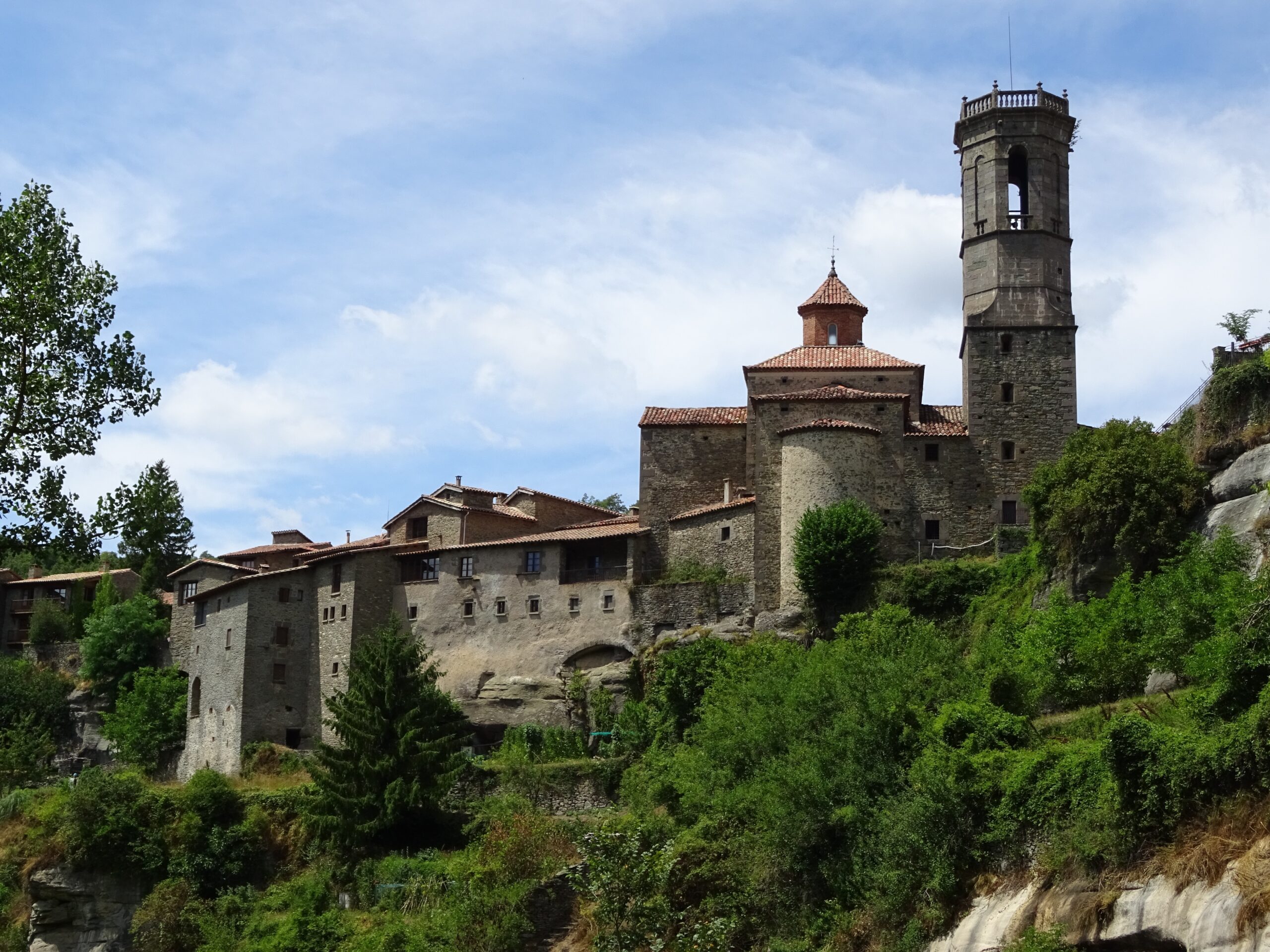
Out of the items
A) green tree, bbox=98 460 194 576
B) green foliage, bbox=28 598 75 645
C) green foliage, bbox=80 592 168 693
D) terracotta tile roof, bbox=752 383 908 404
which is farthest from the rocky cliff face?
green foliage, bbox=28 598 75 645

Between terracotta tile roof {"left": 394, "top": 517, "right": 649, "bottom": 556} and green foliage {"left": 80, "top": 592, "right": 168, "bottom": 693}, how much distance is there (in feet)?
41.1

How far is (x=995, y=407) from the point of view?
2243 inches

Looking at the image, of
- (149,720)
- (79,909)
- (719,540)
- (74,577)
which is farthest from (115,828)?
(74,577)

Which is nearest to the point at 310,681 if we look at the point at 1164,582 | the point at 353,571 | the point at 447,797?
the point at 353,571

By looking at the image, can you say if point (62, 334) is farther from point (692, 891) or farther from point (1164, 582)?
point (1164, 582)

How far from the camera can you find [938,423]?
57.8m

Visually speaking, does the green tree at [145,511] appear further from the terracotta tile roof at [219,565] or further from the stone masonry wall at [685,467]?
the terracotta tile roof at [219,565]

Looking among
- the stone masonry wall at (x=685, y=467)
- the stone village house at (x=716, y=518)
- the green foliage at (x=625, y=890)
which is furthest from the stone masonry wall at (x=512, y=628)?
the green foliage at (x=625, y=890)

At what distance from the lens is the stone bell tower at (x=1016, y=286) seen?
56.6 m

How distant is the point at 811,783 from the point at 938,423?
25784 millimetres

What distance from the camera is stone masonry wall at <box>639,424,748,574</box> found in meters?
58.5

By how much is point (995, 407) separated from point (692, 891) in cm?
2664

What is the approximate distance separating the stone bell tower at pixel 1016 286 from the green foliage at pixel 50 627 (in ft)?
127

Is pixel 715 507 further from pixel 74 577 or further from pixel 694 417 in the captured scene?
pixel 74 577
